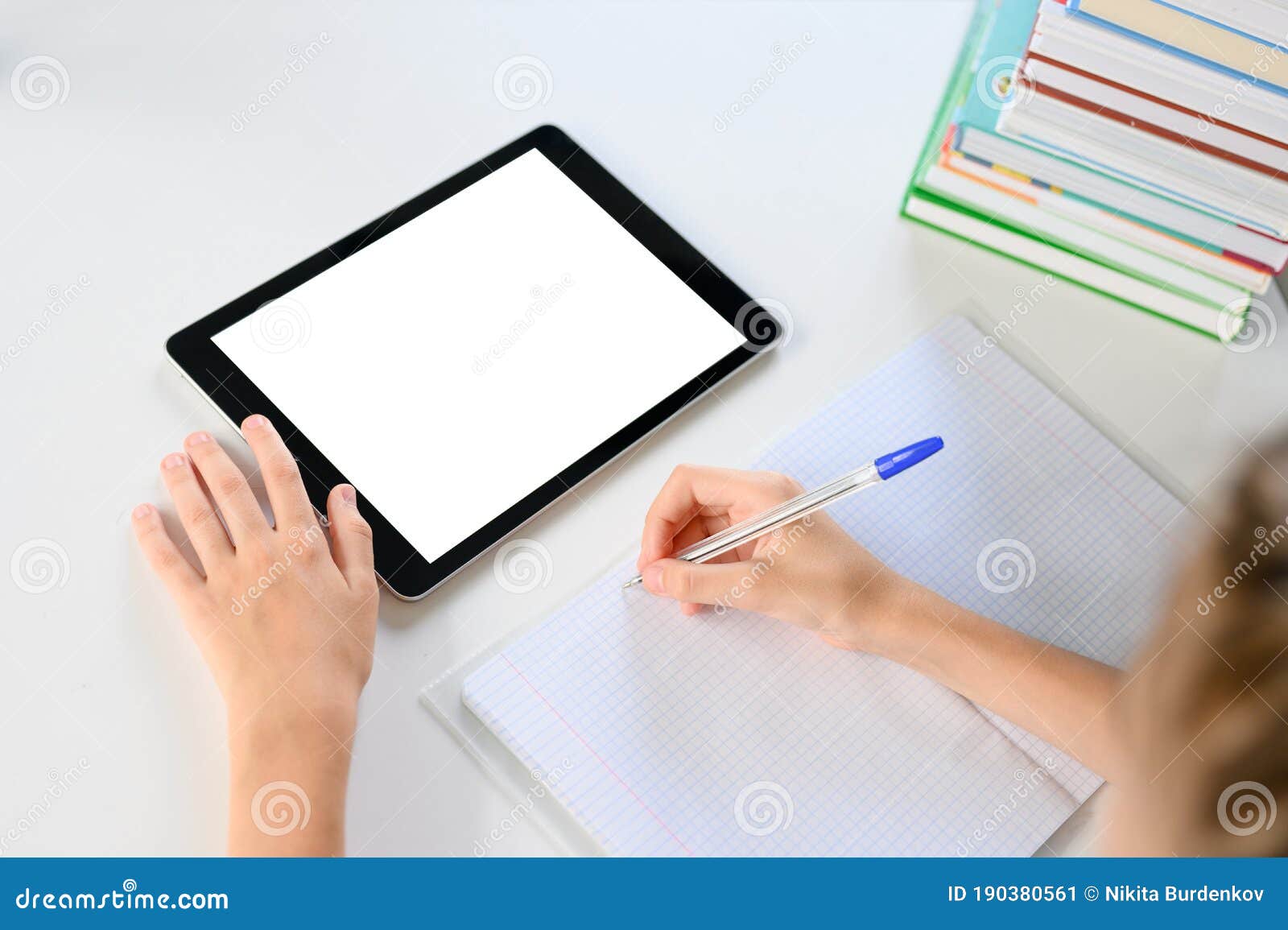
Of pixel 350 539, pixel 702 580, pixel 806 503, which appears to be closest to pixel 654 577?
pixel 702 580

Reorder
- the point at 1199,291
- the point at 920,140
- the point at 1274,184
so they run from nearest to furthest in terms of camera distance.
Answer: the point at 1274,184, the point at 1199,291, the point at 920,140

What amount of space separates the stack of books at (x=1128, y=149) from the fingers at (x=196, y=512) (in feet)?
2.49

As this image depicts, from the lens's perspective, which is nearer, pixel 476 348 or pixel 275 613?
pixel 275 613

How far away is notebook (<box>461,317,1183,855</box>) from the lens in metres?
0.92

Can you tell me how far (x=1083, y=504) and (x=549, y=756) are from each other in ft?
1.78

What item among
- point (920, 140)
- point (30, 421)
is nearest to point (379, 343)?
point (30, 421)

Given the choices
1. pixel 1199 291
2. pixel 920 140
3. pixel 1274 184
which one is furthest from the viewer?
pixel 920 140

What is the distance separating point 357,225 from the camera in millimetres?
1200

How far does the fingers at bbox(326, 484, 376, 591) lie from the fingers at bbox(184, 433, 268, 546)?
0.20 ft

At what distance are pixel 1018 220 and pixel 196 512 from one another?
0.84 metres

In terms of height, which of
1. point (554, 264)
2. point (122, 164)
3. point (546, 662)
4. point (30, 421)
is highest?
point (122, 164)

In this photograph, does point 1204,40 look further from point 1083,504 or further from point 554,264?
point 554,264

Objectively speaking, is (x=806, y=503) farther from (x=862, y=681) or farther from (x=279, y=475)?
(x=279, y=475)
